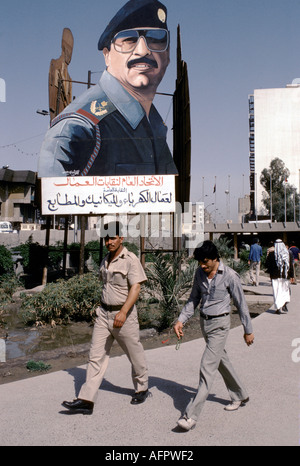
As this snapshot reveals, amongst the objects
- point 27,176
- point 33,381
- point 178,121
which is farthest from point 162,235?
point 27,176

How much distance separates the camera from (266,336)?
7.79 meters

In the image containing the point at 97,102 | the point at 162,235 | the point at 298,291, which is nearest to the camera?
the point at 298,291

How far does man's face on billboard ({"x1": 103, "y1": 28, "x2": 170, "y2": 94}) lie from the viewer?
1614 cm

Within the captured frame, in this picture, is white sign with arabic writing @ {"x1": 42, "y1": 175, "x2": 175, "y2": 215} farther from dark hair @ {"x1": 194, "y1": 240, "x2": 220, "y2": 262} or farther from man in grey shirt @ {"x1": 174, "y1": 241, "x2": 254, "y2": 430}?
dark hair @ {"x1": 194, "y1": 240, "x2": 220, "y2": 262}

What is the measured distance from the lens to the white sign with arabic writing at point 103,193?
1475cm

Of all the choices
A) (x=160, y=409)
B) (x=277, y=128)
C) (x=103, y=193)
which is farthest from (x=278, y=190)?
(x=160, y=409)

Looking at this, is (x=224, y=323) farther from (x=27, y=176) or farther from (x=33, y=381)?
(x=27, y=176)

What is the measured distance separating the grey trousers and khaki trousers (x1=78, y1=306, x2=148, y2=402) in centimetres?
70

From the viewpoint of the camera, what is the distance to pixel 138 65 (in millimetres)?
16234

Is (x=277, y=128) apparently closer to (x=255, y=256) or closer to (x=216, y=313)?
(x=255, y=256)

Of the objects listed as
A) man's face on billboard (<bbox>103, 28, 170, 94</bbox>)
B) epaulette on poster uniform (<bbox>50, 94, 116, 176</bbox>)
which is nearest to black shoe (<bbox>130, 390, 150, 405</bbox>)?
epaulette on poster uniform (<bbox>50, 94, 116, 176</bbox>)

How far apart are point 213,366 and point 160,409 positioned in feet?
→ 2.41

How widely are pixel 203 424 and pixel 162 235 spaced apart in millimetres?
28252

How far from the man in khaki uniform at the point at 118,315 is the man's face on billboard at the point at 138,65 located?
12.6 metres
